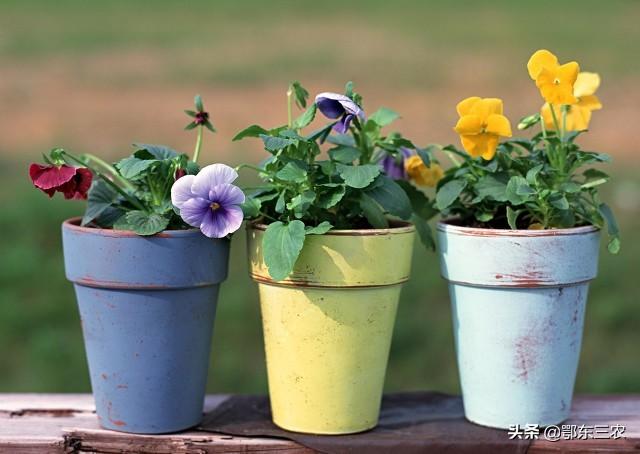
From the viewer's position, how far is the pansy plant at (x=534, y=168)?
168 cm

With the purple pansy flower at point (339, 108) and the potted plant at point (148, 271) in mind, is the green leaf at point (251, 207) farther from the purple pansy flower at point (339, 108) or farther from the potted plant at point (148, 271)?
the purple pansy flower at point (339, 108)

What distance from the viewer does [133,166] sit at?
1617 millimetres

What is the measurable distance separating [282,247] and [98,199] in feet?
1.14

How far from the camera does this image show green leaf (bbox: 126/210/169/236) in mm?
1620

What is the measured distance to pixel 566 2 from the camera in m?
16.0

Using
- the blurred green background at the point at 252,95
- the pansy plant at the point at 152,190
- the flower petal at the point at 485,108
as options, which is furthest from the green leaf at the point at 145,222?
the blurred green background at the point at 252,95

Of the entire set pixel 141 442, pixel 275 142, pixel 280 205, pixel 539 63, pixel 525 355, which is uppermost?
pixel 539 63

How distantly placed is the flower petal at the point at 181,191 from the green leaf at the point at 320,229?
7.5 inches

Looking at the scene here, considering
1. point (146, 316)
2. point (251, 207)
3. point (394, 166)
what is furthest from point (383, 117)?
point (146, 316)

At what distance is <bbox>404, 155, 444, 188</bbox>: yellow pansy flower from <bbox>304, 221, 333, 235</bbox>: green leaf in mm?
347

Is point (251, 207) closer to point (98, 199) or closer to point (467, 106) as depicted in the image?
point (98, 199)

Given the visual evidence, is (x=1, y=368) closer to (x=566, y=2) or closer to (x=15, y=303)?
(x=15, y=303)

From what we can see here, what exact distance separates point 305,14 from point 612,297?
37.9 ft

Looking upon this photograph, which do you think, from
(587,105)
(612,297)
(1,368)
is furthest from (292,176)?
(612,297)
